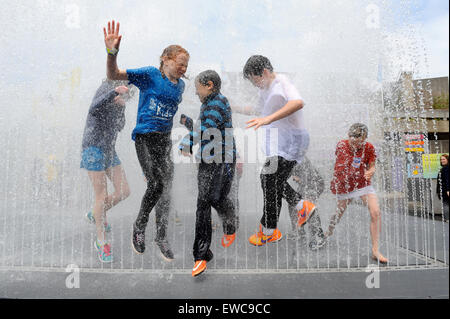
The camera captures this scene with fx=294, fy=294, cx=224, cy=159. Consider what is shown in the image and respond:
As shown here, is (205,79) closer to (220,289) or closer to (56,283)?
(220,289)

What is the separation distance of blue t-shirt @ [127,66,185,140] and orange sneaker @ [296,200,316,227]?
152 cm

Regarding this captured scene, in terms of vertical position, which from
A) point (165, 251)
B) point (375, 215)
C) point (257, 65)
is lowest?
point (165, 251)

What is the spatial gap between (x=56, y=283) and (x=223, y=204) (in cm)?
143

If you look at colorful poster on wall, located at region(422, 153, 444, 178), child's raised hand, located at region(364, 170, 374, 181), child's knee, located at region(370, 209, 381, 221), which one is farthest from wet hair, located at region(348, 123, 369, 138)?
colorful poster on wall, located at region(422, 153, 444, 178)

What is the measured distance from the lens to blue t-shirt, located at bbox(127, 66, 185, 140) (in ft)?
7.93

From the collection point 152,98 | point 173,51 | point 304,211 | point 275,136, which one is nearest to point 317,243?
point 304,211

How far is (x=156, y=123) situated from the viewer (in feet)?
7.98

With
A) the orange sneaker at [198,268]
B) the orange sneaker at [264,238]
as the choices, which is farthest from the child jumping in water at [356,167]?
the orange sneaker at [198,268]

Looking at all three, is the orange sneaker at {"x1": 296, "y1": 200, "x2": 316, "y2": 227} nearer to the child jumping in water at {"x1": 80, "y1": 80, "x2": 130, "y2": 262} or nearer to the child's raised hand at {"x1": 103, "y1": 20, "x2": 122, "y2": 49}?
the child jumping in water at {"x1": 80, "y1": 80, "x2": 130, "y2": 262}

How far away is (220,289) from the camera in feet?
6.95

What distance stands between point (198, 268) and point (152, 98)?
1.42m

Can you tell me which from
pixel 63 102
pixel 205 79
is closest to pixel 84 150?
pixel 205 79

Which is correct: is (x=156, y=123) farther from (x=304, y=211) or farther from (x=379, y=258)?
(x=379, y=258)
